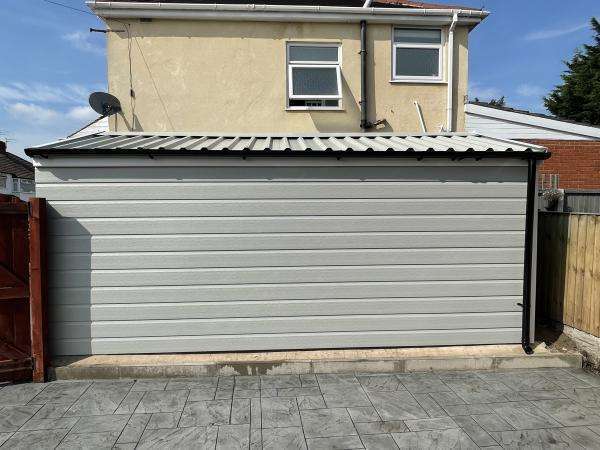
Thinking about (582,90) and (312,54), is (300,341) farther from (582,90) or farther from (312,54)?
(582,90)

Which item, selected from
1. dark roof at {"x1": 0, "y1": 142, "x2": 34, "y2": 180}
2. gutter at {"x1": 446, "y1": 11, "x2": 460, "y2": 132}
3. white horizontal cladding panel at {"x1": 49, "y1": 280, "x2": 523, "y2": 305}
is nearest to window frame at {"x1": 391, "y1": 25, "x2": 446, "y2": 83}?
gutter at {"x1": 446, "y1": 11, "x2": 460, "y2": 132}

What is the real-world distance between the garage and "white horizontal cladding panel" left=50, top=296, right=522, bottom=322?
14 millimetres

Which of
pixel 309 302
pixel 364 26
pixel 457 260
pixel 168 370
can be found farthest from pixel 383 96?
Answer: pixel 168 370

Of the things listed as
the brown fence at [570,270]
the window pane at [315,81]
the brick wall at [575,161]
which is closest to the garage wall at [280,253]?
the brown fence at [570,270]

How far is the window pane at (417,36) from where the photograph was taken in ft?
24.1

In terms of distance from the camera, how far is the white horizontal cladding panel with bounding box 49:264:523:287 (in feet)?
14.7

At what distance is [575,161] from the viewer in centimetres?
1083

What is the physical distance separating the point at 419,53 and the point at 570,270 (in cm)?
473

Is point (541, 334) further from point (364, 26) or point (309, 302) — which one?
A: point (364, 26)

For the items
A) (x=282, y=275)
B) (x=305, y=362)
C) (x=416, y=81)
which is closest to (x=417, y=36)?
(x=416, y=81)

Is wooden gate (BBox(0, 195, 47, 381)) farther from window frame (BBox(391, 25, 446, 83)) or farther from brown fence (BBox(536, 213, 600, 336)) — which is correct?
brown fence (BBox(536, 213, 600, 336))

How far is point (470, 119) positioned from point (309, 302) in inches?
336

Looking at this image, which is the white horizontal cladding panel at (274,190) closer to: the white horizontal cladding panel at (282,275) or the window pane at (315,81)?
the white horizontal cladding panel at (282,275)

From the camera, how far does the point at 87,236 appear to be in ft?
14.6
